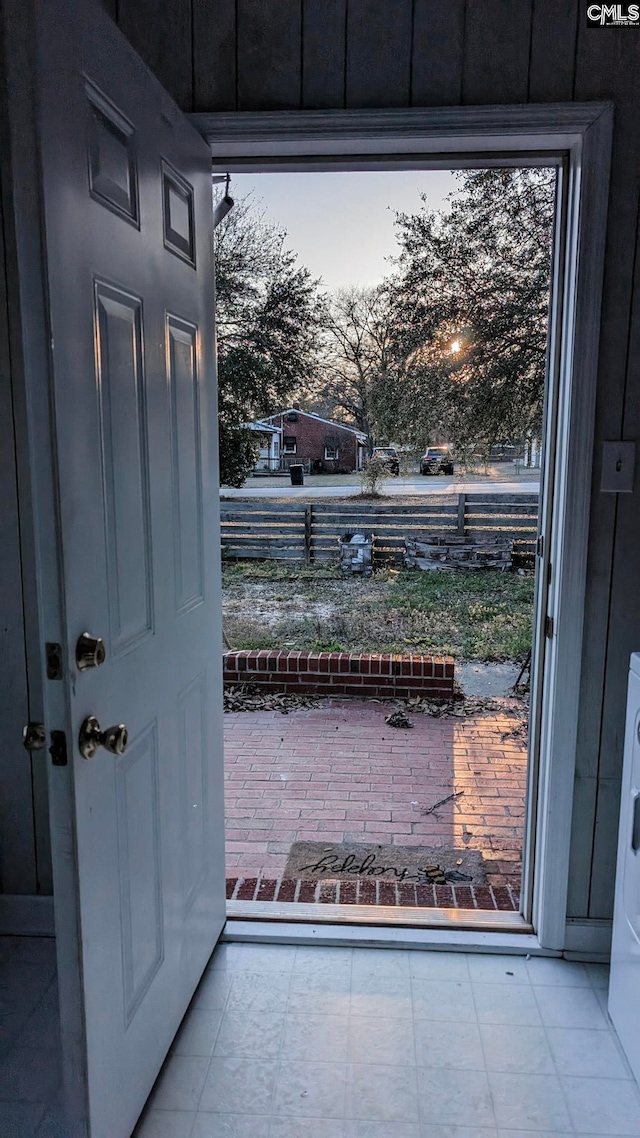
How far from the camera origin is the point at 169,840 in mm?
1498

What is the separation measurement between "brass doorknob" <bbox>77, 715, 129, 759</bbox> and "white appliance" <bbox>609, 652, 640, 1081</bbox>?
1.09 meters

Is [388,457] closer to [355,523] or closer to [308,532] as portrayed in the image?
[355,523]

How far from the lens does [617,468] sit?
172 cm

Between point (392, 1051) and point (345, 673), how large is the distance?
2924 millimetres

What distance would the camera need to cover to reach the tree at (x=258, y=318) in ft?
12.6

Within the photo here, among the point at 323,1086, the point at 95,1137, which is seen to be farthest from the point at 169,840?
the point at 323,1086

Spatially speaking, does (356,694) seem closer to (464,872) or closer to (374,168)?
(464,872)

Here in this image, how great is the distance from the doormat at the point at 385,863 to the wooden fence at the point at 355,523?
302 centimetres

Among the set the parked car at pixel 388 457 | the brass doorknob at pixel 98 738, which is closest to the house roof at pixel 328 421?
the parked car at pixel 388 457

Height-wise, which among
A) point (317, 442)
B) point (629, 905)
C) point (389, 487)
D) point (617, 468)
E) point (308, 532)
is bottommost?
point (629, 905)

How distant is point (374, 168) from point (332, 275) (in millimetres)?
2283

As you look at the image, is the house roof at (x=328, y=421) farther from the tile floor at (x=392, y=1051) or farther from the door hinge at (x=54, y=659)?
the door hinge at (x=54, y=659)

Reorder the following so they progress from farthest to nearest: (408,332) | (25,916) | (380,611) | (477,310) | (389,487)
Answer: (380,611) → (389,487) → (408,332) → (477,310) → (25,916)

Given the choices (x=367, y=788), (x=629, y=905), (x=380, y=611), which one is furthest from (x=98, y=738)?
(x=380, y=611)
